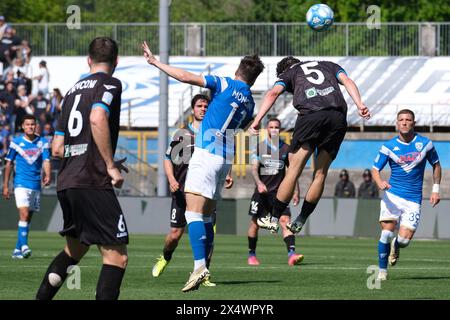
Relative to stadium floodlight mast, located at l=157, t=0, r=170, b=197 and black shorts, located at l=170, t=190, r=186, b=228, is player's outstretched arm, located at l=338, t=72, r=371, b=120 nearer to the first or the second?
black shorts, located at l=170, t=190, r=186, b=228

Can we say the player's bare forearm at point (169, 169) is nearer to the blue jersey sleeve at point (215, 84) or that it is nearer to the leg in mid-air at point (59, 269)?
the blue jersey sleeve at point (215, 84)

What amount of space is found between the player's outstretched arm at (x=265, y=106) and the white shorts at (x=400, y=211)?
2.86 meters

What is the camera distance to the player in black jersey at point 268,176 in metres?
18.2

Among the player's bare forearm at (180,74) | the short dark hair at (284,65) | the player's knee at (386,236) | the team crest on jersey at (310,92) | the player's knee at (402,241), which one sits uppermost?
the short dark hair at (284,65)

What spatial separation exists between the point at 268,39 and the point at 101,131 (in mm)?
35763

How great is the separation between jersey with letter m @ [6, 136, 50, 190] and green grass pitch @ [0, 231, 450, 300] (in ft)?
3.96

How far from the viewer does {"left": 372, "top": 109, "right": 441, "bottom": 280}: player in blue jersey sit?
1565cm

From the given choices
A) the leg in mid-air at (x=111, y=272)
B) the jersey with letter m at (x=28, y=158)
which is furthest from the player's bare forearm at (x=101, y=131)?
the jersey with letter m at (x=28, y=158)

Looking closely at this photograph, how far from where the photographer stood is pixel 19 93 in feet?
122

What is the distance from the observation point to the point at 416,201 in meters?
15.8

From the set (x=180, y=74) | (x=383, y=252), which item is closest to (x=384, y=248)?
(x=383, y=252)

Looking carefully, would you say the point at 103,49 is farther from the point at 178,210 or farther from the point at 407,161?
the point at 407,161

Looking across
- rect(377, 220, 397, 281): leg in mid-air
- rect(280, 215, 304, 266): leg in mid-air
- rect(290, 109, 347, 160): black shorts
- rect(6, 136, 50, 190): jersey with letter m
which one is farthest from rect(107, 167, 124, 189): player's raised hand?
rect(6, 136, 50, 190): jersey with letter m
